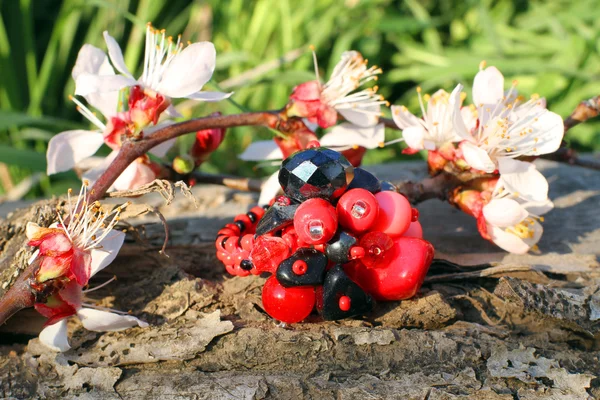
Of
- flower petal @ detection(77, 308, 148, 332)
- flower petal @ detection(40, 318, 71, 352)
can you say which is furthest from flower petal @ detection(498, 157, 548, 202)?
flower petal @ detection(40, 318, 71, 352)

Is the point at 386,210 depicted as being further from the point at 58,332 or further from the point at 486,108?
the point at 58,332

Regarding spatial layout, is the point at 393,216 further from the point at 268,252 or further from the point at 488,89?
the point at 488,89

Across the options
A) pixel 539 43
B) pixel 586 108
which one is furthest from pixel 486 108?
pixel 539 43

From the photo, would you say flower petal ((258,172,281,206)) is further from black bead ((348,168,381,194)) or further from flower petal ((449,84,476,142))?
flower petal ((449,84,476,142))

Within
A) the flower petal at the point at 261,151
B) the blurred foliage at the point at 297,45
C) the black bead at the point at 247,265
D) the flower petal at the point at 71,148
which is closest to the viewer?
the black bead at the point at 247,265

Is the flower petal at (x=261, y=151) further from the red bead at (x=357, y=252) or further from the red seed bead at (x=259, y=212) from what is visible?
the red bead at (x=357, y=252)

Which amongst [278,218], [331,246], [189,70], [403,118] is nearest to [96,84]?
[189,70]

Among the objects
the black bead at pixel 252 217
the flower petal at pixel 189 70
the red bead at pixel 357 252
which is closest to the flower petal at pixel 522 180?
the red bead at pixel 357 252
